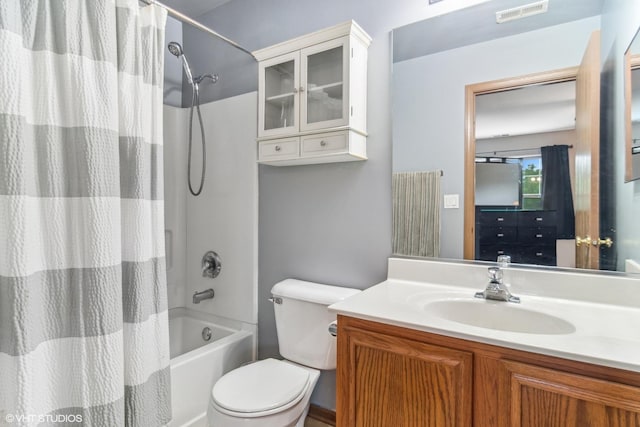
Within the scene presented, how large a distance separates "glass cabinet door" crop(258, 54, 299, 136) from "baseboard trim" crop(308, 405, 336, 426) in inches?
57.1

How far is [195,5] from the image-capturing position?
2.20 m

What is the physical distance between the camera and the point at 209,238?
2.15 meters

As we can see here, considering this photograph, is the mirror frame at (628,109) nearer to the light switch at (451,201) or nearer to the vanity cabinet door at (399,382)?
the light switch at (451,201)

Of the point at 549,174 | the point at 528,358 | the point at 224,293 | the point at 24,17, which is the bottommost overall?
the point at 224,293

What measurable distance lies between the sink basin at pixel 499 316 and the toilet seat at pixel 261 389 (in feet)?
2.18

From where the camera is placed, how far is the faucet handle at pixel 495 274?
122cm

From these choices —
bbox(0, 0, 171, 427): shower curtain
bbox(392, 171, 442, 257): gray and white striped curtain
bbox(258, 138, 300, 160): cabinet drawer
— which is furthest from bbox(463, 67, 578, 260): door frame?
bbox(0, 0, 171, 427): shower curtain

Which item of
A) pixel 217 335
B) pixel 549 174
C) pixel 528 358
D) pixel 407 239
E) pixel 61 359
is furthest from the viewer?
pixel 217 335

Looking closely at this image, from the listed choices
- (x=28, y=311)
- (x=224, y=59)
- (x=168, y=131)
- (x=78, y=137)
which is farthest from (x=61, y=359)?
(x=224, y=59)

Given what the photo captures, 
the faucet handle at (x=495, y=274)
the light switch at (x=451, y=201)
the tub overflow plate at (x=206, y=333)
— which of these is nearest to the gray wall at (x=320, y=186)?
the light switch at (x=451, y=201)

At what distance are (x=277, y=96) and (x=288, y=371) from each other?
4.41ft

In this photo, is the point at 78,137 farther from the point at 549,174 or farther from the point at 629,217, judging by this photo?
the point at 629,217

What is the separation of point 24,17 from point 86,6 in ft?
0.55

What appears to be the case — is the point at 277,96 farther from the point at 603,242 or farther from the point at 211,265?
the point at 603,242
